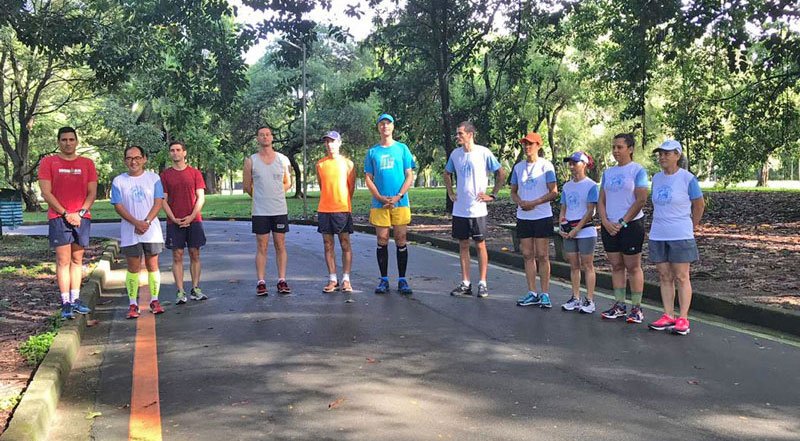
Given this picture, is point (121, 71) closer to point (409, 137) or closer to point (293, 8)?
point (293, 8)

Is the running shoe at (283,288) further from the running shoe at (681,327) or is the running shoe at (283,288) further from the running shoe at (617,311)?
the running shoe at (681,327)

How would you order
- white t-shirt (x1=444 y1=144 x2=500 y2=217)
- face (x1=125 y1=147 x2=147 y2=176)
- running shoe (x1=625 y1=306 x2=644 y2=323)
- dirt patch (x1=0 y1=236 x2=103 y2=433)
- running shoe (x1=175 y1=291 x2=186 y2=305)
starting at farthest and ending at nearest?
1. white t-shirt (x1=444 y1=144 x2=500 y2=217)
2. running shoe (x1=175 y1=291 x2=186 y2=305)
3. face (x1=125 y1=147 x2=147 y2=176)
4. running shoe (x1=625 y1=306 x2=644 y2=323)
5. dirt patch (x1=0 y1=236 x2=103 y2=433)

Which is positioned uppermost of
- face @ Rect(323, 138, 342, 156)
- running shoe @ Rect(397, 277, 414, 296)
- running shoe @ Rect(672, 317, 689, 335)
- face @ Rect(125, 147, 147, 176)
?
face @ Rect(323, 138, 342, 156)

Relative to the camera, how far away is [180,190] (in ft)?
25.4

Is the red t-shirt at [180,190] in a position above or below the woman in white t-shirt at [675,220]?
above

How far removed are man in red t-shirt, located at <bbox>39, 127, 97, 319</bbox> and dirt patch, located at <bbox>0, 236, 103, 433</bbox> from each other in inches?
16.2

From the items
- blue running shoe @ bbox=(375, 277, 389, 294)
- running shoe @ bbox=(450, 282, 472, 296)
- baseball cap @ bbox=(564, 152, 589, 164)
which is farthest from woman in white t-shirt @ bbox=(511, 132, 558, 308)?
blue running shoe @ bbox=(375, 277, 389, 294)

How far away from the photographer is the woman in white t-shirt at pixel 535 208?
759 centimetres

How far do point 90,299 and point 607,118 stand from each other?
46407 mm

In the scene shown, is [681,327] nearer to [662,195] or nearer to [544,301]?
[662,195]

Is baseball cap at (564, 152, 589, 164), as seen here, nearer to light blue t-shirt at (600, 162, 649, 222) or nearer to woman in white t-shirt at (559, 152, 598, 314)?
woman in white t-shirt at (559, 152, 598, 314)

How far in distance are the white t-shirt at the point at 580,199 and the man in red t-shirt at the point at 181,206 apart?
12.7ft

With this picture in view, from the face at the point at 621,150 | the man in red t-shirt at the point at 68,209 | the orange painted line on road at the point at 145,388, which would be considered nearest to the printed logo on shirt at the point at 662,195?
the face at the point at 621,150

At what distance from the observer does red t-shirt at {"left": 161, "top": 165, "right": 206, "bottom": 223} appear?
25.4 ft
